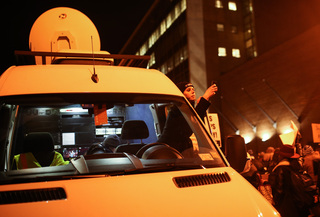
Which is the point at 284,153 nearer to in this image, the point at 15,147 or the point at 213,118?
the point at 213,118

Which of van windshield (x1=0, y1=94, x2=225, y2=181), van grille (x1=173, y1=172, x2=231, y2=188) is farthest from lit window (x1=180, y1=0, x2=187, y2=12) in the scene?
van grille (x1=173, y1=172, x2=231, y2=188)

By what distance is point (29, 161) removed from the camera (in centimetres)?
348

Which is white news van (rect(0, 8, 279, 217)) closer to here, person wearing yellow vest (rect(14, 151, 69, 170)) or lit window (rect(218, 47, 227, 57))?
person wearing yellow vest (rect(14, 151, 69, 170))

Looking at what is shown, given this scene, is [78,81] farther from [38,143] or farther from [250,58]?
[250,58]

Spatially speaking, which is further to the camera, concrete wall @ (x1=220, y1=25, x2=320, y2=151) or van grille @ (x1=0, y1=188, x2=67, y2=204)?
concrete wall @ (x1=220, y1=25, x2=320, y2=151)

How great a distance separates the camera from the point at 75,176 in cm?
260

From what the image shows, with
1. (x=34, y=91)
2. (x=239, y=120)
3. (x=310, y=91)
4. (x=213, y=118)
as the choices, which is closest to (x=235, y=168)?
(x=34, y=91)

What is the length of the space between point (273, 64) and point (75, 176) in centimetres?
3372

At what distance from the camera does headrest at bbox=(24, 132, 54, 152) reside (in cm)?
381

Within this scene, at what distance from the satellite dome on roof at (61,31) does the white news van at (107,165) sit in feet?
3.34

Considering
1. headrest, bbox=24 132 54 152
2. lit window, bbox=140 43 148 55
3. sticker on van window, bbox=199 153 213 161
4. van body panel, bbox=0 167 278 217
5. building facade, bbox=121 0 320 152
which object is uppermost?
lit window, bbox=140 43 148 55

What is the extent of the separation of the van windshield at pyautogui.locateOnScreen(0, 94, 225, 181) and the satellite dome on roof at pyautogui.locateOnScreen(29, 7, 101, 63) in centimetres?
108

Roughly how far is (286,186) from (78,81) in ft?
15.4

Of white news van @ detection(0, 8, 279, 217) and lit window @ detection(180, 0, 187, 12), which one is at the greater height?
lit window @ detection(180, 0, 187, 12)
